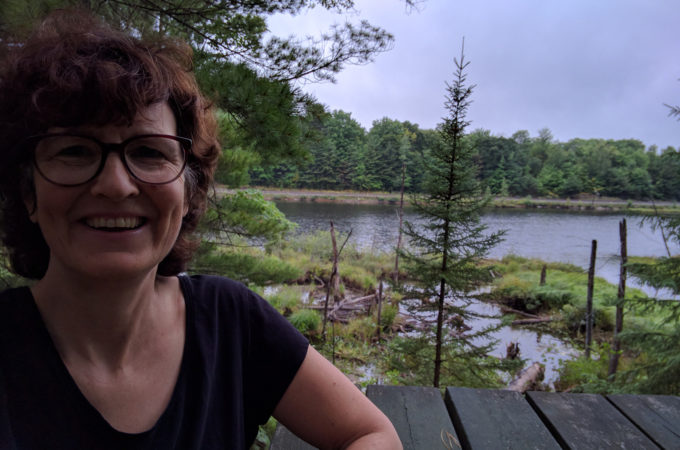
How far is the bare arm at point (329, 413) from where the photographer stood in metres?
0.81

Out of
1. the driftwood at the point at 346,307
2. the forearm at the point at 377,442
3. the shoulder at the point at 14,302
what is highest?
the shoulder at the point at 14,302

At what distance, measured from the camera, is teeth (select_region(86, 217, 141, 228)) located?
63 centimetres

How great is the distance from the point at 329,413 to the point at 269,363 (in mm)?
169

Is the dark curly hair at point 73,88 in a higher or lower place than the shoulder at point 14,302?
higher

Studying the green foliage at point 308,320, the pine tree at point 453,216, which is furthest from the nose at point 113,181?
the green foliage at point 308,320

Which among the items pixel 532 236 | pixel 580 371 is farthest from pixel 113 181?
pixel 532 236

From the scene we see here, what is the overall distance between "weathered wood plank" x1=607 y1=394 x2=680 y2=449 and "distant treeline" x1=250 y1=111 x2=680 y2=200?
2392 millimetres

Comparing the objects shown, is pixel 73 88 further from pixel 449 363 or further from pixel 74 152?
pixel 449 363

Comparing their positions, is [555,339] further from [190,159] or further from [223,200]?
[190,159]

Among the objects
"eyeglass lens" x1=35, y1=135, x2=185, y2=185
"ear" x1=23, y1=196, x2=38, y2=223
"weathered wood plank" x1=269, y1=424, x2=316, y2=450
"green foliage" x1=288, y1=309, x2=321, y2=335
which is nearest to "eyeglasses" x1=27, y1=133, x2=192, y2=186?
"eyeglass lens" x1=35, y1=135, x2=185, y2=185

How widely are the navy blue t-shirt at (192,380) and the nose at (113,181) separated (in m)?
0.24

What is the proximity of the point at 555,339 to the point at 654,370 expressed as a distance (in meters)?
6.18

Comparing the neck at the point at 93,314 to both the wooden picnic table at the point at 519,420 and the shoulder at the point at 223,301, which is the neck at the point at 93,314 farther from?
the wooden picnic table at the point at 519,420

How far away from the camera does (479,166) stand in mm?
4168
